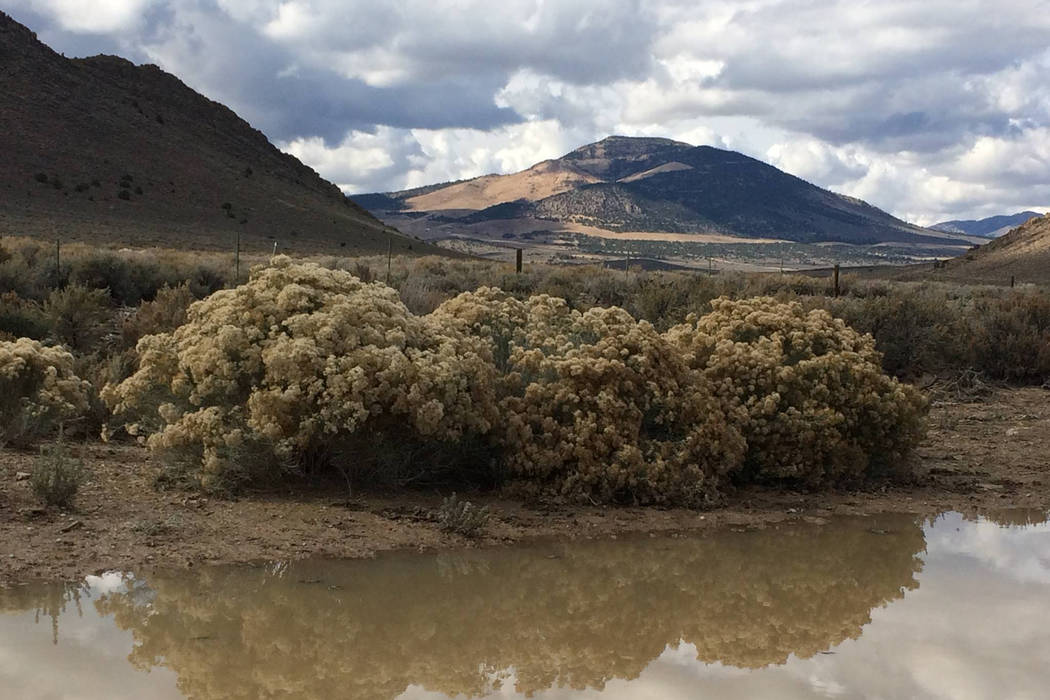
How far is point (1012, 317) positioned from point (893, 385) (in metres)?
10.3

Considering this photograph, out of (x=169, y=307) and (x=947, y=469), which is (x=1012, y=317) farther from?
(x=169, y=307)

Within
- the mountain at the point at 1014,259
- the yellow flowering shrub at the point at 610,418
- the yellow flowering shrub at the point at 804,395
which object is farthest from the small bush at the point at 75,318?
the mountain at the point at 1014,259

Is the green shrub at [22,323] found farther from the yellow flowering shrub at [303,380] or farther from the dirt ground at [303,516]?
the yellow flowering shrub at [303,380]

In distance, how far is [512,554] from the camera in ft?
26.7

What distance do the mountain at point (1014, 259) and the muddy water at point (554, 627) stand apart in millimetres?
55177

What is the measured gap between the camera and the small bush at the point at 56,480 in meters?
8.07

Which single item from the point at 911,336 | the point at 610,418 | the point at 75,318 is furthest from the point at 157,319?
the point at 911,336

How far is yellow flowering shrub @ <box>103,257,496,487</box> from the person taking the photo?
8672mm

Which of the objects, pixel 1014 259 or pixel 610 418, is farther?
pixel 1014 259

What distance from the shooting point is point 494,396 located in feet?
31.7

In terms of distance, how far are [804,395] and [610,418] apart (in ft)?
7.76

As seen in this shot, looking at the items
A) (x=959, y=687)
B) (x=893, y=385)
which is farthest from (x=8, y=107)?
(x=959, y=687)

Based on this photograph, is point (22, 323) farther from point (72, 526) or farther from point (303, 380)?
point (72, 526)

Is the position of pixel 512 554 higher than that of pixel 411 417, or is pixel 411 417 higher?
pixel 411 417
